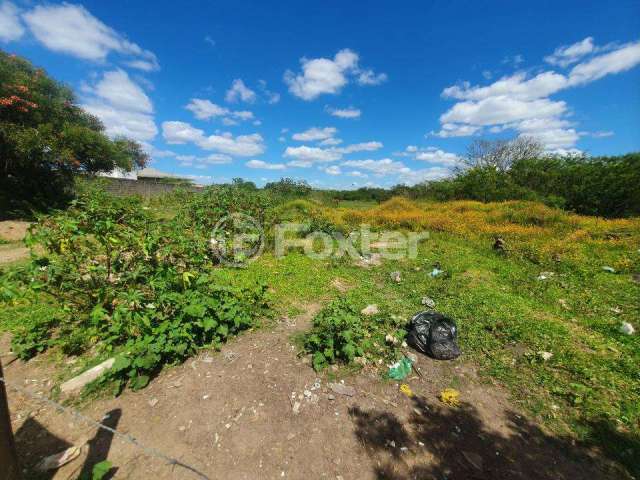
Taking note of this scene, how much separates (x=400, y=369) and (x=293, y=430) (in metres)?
1.28

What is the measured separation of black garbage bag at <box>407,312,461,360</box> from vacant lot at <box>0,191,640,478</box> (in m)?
0.13

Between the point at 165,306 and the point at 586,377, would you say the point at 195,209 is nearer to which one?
the point at 165,306

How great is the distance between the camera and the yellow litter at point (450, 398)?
238 centimetres

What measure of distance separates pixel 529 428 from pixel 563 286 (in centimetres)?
387

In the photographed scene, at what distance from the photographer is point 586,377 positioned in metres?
2.62

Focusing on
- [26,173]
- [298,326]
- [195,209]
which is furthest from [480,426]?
[26,173]

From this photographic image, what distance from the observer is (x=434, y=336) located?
2.95m

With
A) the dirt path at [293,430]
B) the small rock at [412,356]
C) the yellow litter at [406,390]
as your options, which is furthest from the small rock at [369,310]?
the yellow litter at [406,390]

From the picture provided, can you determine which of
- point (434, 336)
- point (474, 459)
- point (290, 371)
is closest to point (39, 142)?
point (290, 371)

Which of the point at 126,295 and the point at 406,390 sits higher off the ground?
the point at 126,295

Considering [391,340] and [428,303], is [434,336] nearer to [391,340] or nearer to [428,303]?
[391,340]

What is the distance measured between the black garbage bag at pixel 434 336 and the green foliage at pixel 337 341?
663 millimetres

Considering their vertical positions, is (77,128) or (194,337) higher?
(77,128)

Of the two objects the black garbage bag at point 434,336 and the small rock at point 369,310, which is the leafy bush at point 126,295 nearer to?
the small rock at point 369,310
